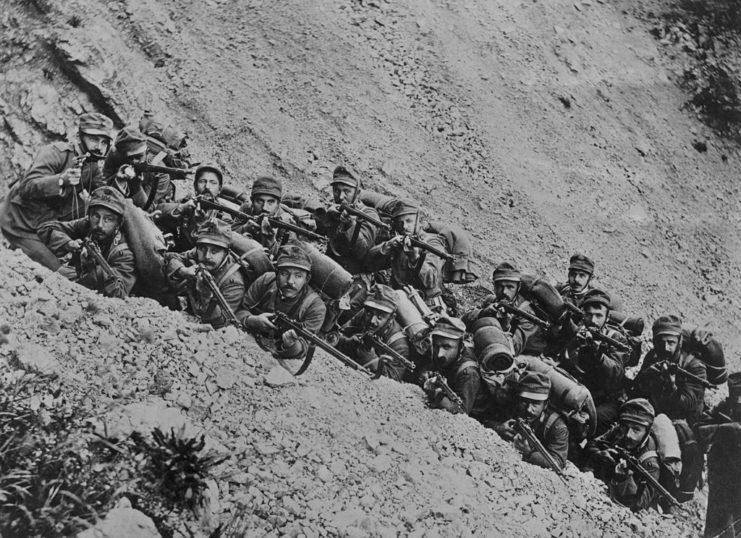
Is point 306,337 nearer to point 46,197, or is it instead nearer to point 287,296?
point 287,296

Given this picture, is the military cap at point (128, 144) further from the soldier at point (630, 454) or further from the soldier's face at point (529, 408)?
the soldier at point (630, 454)

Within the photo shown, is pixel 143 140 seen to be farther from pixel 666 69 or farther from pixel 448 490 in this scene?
pixel 666 69

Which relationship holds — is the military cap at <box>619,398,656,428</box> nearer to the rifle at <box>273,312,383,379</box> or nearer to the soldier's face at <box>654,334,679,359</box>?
the soldier's face at <box>654,334,679,359</box>

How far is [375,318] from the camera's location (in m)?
10.4

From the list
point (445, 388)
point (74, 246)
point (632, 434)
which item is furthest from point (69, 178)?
point (632, 434)

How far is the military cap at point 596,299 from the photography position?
467 inches

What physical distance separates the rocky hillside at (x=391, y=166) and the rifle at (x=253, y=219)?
1.79m

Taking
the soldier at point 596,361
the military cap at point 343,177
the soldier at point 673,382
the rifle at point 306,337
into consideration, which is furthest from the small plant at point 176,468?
the soldier at point 673,382

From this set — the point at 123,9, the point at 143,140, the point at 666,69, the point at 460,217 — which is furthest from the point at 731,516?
the point at 123,9

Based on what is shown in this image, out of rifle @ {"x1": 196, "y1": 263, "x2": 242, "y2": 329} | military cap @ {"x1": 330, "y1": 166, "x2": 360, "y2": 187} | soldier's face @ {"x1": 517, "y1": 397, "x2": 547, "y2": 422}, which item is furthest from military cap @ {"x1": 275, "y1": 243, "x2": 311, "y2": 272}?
soldier's face @ {"x1": 517, "y1": 397, "x2": 547, "y2": 422}

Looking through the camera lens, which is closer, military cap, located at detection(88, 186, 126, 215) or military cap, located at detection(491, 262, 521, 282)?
military cap, located at detection(88, 186, 126, 215)

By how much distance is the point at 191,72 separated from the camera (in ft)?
49.7

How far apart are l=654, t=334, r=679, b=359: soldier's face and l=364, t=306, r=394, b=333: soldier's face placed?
4.71 m

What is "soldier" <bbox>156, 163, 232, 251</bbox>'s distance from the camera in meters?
10.4
